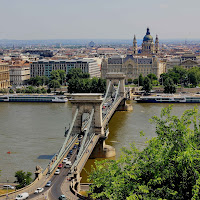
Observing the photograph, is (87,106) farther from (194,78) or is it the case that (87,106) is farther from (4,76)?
(4,76)

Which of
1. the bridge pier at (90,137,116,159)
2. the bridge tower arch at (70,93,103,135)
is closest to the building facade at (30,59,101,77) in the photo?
the bridge tower arch at (70,93,103,135)

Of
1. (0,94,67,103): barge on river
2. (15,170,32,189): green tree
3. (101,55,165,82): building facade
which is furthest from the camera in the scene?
(101,55,165,82): building facade

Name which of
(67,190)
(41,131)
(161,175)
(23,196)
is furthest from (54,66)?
(161,175)

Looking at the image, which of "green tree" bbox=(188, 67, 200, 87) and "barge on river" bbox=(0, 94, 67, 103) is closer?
"barge on river" bbox=(0, 94, 67, 103)

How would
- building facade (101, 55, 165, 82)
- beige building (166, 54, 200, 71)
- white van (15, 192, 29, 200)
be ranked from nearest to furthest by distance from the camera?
white van (15, 192, 29, 200) < building facade (101, 55, 165, 82) < beige building (166, 54, 200, 71)

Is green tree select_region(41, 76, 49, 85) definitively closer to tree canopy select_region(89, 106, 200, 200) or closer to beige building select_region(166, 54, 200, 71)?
beige building select_region(166, 54, 200, 71)

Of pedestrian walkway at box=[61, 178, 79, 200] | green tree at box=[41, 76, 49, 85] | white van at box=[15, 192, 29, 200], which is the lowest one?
green tree at box=[41, 76, 49, 85]

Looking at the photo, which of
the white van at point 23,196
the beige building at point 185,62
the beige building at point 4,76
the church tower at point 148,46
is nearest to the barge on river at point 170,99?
the beige building at point 4,76
